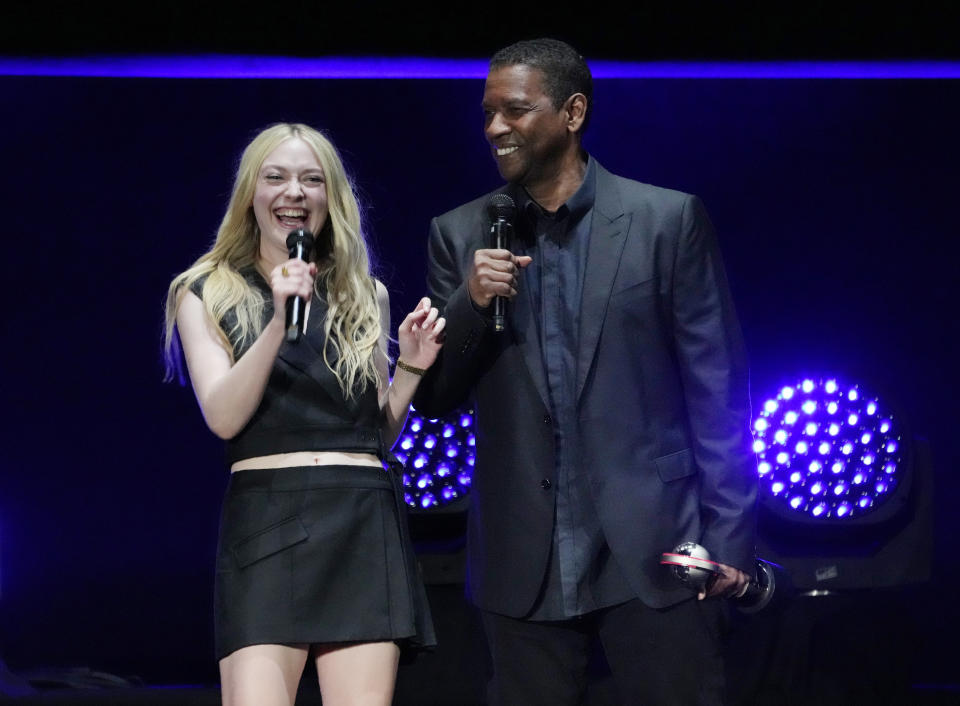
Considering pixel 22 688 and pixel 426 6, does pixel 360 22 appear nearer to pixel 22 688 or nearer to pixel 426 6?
pixel 426 6

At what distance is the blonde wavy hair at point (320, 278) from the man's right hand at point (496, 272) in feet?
1.02

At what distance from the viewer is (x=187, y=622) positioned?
4.15 meters

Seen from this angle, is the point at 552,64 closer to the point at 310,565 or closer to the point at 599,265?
the point at 599,265

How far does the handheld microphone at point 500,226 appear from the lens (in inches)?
88.4

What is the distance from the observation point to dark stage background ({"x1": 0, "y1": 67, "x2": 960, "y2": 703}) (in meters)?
4.11

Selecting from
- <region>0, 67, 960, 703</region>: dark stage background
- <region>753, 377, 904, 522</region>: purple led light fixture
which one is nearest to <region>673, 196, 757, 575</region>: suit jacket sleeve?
<region>753, 377, 904, 522</region>: purple led light fixture

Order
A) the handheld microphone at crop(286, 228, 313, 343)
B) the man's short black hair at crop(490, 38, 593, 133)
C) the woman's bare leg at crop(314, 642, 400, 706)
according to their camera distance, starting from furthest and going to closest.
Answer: the man's short black hair at crop(490, 38, 593, 133) → the woman's bare leg at crop(314, 642, 400, 706) → the handheld microphone at crop(286, 228, 313, 343)

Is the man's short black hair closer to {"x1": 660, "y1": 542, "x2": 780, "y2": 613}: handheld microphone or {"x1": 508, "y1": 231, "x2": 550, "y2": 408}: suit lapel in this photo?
{"x1": 508, "y1": 231, "x2": 550, "y2": 408}: suit lapel

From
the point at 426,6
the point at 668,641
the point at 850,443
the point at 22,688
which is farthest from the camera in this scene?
the point at 426,6

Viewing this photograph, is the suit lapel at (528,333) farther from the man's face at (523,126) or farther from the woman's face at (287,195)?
the woman's face at (287,195)

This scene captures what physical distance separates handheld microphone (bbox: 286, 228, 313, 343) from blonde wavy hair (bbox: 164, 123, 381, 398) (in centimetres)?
17

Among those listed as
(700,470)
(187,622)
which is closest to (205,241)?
(187,622)

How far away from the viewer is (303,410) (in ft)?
7.79

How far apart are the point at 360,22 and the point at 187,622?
1.91 metres
